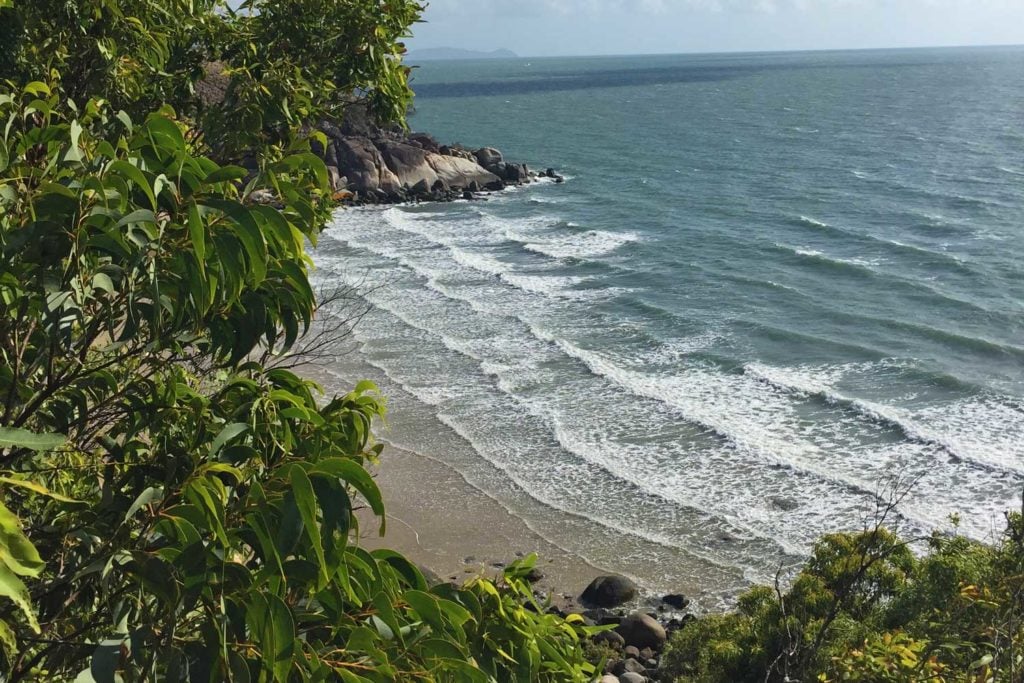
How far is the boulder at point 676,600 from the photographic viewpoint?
56.3ft

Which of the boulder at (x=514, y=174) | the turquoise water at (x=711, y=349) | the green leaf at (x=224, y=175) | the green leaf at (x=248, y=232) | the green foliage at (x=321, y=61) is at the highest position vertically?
the green foliage at (x=321, y=61)

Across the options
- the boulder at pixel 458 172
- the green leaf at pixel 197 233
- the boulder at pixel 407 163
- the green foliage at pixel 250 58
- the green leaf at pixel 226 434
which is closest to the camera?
the green leaf at pixel 197 233

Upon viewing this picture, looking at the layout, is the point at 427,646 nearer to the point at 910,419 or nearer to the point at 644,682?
the point at 644,682

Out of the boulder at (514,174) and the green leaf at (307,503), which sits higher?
the green leaf at (307,503)

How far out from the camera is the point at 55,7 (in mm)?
6977

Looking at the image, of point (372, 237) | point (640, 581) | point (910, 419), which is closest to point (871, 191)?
point (372, 237)

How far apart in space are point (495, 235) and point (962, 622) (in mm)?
37143

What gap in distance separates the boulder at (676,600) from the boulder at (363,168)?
41.1 metres

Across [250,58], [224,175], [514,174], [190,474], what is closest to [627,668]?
[250,58]

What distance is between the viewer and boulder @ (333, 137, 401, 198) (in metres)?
56.3

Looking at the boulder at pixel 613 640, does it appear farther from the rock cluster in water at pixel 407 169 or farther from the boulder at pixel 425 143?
the boulder at pixel 425 143

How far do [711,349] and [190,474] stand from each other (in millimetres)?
26527

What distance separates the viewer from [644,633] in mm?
16188

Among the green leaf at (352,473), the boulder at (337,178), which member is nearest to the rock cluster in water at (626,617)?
the green leaf at (352,473)
